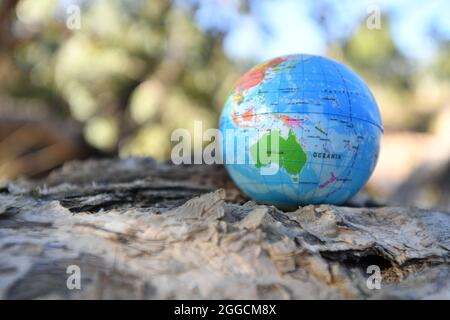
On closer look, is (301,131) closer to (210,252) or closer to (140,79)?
(210,252)

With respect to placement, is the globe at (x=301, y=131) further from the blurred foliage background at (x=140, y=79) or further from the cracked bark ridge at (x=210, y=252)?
the blurred foliage background at (x=140, y=79)

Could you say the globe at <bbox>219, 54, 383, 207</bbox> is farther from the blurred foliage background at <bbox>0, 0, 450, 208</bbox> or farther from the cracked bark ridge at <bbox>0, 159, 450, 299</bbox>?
the blurred foliage background at <bbox>0, 0, 450, 208</bbox>

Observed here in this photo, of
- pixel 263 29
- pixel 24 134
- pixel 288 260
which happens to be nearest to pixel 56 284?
pixel 288 260

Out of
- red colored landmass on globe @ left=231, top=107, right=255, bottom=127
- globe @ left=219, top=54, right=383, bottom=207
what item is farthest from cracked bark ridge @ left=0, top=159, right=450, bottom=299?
red colored landmass on globe @ left=231, top=107, right=255, bottom=127

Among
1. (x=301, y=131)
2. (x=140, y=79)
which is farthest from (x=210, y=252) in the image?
(x=140, y=79)

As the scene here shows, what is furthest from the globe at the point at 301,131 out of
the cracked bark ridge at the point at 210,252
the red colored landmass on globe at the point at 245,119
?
the cracked bark ridge at the point at 210,252
